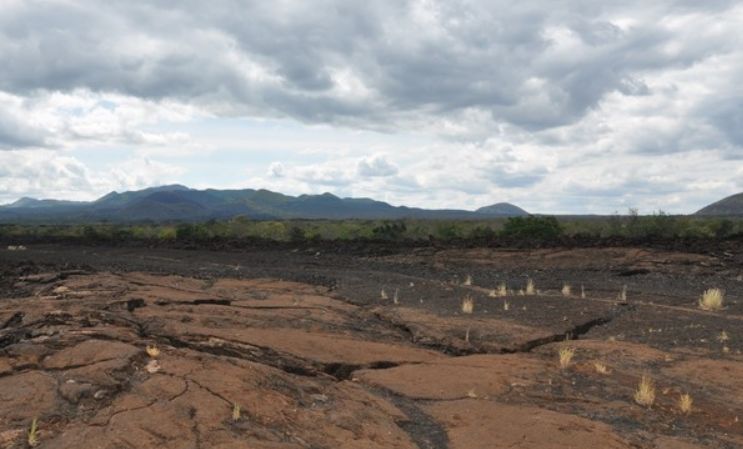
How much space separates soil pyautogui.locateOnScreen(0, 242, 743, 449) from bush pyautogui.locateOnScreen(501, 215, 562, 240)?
72.9 feet

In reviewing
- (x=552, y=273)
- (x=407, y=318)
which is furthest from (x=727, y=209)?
(x=407, y=318)

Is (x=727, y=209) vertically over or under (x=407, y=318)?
over

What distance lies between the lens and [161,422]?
5.91 m

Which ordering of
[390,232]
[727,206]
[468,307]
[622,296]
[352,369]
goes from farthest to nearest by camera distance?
[727,206], [390,232], [622,296], [468,307], [352,369]

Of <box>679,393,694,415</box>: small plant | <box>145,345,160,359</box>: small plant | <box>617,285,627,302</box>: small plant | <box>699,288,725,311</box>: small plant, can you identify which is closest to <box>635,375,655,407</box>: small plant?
<box>679,393,694,415</box>: small plant

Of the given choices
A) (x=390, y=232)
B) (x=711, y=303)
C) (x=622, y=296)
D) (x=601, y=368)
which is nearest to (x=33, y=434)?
(x=601, y=368)

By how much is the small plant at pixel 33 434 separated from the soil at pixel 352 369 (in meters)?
0.02

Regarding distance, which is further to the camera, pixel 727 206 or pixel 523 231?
pixel 727 206

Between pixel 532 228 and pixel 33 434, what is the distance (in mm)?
36887

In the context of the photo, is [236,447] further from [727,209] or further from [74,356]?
[727,209]

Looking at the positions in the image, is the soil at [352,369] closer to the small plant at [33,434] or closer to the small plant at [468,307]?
the small plant at [33,434]

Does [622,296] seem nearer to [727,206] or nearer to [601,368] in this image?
[601,368]

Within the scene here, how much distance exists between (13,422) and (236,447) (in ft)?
6.43

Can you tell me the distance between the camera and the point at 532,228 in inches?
1578
